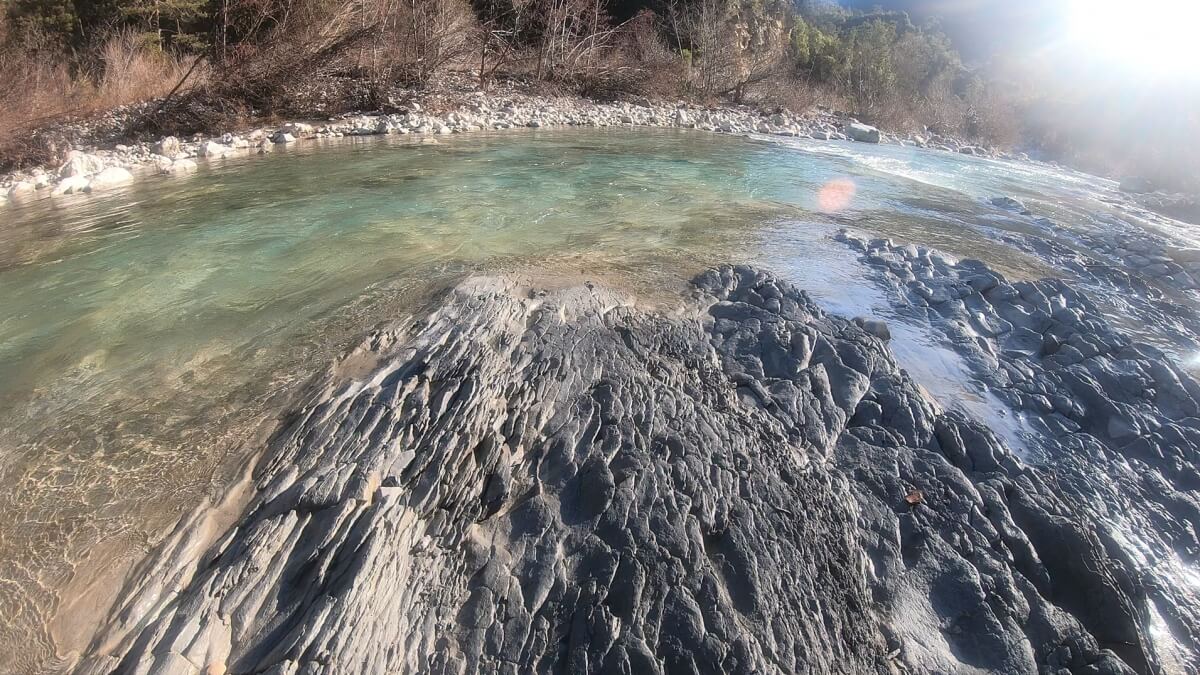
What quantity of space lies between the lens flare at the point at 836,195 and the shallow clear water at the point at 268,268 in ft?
0.37

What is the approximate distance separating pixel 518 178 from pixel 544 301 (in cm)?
593

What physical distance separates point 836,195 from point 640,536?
→ 926cm

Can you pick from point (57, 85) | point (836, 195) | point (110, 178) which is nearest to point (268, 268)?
point (110, 178)

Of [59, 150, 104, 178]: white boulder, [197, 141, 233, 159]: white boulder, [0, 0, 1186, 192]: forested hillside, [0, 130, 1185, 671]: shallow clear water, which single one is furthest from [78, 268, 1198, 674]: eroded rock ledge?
[0, 0, 1186, 192]: forested hillside

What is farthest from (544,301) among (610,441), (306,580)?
(306,580)

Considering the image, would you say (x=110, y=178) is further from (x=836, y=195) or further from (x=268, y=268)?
(x=836, y=195)

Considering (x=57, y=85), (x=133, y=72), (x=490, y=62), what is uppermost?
(x=490, y=62)

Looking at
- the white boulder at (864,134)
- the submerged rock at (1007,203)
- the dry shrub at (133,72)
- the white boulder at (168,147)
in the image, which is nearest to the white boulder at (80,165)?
the white boulder at (168,147)

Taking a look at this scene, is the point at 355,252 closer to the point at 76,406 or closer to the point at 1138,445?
the point at 76,406

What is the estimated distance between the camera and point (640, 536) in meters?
2.95

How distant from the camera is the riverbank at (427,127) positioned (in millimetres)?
9867

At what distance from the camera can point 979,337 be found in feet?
17.4

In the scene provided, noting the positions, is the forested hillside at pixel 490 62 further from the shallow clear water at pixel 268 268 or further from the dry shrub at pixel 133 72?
the shallow clear water at pixel 268 268

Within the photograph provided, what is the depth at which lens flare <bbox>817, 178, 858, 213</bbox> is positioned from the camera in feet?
31.5
